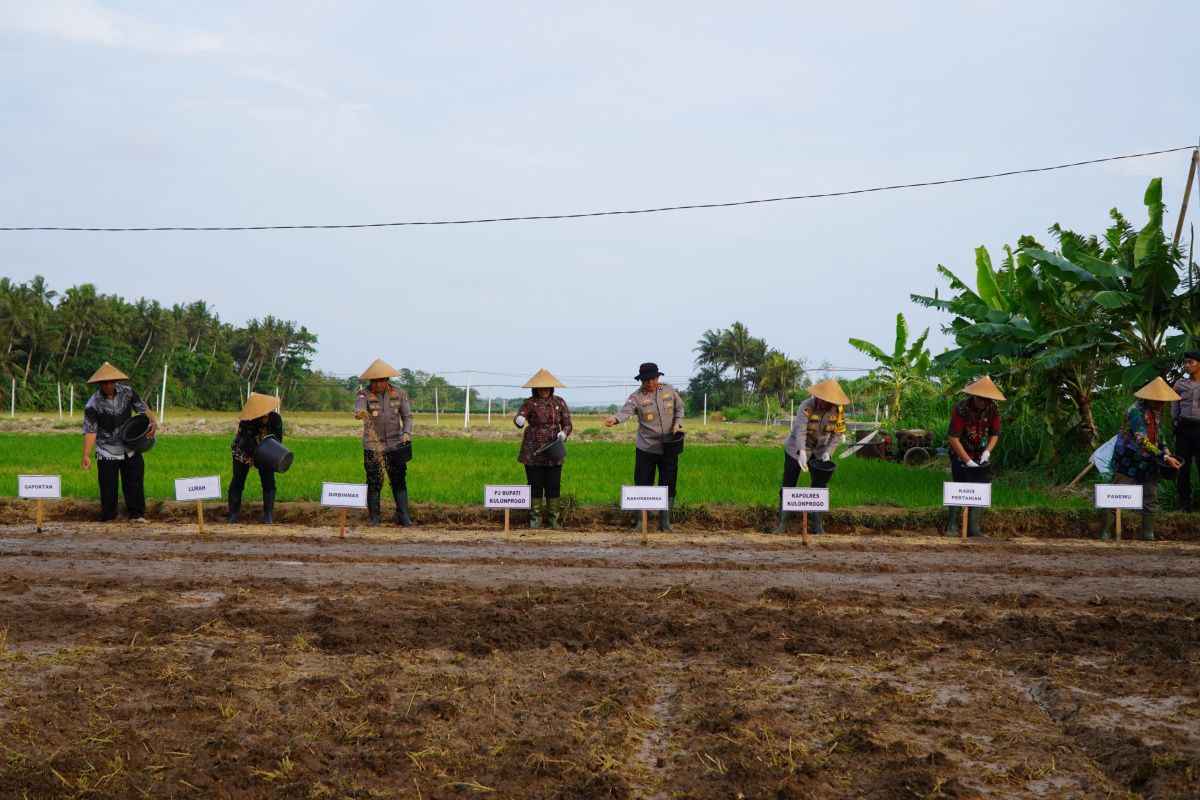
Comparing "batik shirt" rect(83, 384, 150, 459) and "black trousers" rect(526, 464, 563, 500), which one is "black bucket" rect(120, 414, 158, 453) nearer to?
"batik shirt" rect(83, 384, 150, 459)

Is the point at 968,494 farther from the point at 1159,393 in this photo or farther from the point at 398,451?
the point at 398,451

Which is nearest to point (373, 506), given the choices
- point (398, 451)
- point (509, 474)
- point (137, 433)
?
point (398, 451)

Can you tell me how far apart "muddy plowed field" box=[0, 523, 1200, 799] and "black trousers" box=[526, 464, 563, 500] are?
2.14 metres

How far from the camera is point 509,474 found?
591 inches

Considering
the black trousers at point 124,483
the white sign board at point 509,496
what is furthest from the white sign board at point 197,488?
the white sign board at point 509,496

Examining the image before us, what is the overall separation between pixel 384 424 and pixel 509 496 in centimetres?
167

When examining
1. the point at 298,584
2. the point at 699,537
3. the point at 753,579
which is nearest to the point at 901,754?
the point at 753,579

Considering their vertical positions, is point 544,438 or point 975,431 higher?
point 975,431

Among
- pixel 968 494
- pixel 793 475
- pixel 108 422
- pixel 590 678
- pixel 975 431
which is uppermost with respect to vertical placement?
pixel 975 431

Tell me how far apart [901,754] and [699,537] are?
247 inches

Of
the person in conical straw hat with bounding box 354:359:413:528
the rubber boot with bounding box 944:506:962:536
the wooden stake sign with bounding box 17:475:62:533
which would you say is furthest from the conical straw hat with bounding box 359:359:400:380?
the rubber boot with bounding box 944:506:962:536

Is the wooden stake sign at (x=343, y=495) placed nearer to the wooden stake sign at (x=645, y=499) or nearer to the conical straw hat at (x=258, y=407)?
the conical straw hat at (x=258, y=407)

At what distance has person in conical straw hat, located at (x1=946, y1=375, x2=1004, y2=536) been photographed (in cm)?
1055

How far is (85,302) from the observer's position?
50.5 m
